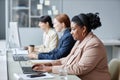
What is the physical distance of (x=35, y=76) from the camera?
2.39m

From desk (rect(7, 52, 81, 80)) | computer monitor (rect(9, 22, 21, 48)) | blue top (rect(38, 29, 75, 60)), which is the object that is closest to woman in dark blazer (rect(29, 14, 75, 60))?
blue top (rect(38, 29, 75, 60))

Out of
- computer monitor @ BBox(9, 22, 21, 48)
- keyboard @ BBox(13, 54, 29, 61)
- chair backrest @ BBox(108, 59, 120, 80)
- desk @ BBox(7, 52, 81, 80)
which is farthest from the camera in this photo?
computer monitor @ BBox(9, 22, 21, 48)

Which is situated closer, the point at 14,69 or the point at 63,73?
the point at 63,73

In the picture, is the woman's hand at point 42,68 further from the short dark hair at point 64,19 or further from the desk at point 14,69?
the short dark hair at point 64,19

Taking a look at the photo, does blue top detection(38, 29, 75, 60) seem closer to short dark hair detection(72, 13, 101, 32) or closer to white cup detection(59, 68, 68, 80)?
short dark hair detection(72, 13, 101, 32)

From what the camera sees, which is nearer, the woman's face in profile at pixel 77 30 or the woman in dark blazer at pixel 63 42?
the woman's face in profile at pixel 77 30

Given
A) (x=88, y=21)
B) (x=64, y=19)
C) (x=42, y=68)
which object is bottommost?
(x=42, y=68)

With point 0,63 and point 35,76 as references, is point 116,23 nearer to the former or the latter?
point 0,63

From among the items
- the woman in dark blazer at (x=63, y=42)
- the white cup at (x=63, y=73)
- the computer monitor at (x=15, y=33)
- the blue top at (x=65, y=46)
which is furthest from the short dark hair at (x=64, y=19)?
the white cup at (x=63, y=73)

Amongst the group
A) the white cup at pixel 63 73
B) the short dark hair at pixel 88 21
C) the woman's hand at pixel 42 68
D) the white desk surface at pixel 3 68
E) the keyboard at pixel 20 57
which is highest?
the short dark hair at pixel 88 21

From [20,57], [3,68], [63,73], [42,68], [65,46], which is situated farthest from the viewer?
[20,57]

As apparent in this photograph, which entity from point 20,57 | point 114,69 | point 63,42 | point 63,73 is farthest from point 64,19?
point 63,73

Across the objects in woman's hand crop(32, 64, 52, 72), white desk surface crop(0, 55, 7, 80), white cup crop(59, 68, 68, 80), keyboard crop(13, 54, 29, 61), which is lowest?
keyboard crop(13, 54, 29, 61)

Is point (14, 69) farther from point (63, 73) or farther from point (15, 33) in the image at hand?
point (15, 33)
